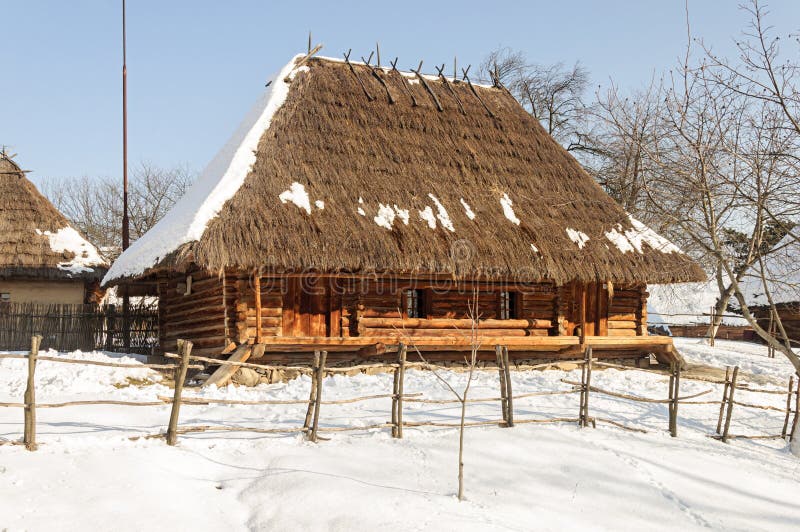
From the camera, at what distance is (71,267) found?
62.7 feet

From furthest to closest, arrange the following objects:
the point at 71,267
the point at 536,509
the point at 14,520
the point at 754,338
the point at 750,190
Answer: the point at 754,338 < the point at 71,267 < the point at 750,190 < the point at 536,509 < the point at 14,520

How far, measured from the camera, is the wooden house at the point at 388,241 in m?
12.7

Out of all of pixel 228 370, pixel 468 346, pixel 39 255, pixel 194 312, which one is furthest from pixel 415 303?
pixel 39 255

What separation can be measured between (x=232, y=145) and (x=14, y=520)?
10.6 m

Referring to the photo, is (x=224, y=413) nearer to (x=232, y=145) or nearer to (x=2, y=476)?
(x=2, y=476)

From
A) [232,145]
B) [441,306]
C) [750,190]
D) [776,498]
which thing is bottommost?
[776,498]

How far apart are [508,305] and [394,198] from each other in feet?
11.4

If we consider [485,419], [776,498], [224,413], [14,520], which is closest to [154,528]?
[14,520]

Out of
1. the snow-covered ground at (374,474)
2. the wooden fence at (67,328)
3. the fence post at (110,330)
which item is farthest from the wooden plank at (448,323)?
the fence post at (110,330)

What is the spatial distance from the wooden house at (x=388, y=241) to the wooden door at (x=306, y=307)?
25mm

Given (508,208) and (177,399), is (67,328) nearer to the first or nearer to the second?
(508,208)

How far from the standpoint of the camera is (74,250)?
19.6 metres

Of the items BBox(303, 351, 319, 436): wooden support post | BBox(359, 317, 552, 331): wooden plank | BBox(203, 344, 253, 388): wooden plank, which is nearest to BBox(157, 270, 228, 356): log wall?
BBox(203, 344, 253, 388): wooden plank

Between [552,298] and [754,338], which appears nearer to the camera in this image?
[552,298]
